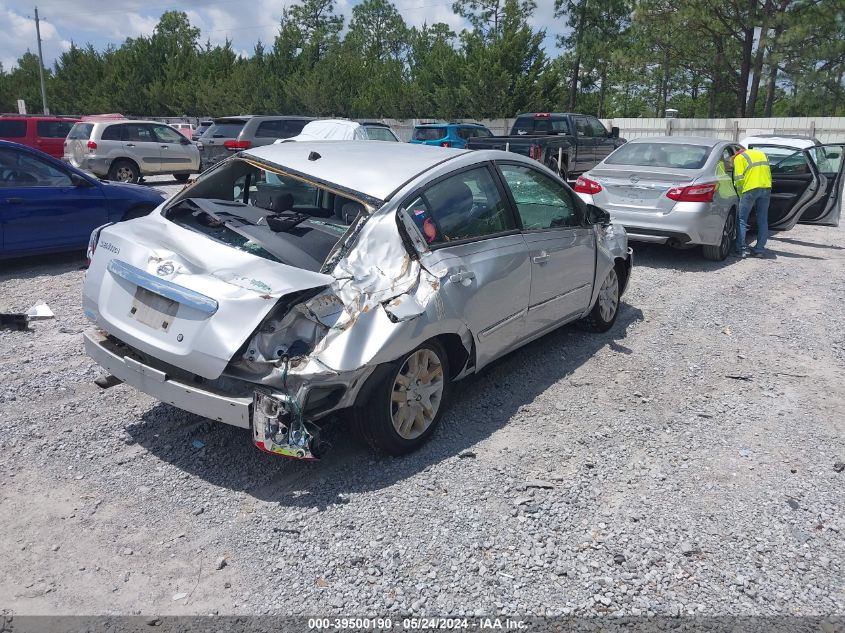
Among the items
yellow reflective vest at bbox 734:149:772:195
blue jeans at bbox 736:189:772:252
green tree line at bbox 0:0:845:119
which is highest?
green tree line at bbox 0:0:845:119

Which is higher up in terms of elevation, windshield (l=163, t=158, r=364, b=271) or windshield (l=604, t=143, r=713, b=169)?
windshield (l=604, t=143, r=713, b=169)

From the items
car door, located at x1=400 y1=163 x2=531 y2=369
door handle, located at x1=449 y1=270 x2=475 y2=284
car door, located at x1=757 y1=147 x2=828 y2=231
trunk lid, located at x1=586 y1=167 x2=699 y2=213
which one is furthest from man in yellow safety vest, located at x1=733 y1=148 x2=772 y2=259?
door handle, located at x1=449 y1=270 x2=475 y2=284

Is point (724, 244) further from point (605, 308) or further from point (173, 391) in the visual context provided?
point (173, 391)

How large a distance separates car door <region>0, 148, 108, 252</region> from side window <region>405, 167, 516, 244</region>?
5.77 m

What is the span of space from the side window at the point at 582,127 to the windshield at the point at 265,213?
47.4 ft

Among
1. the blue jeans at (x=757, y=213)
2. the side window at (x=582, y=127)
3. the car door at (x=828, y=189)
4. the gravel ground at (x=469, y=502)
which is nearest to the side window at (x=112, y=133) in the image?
the side window at (x=582, y=127)

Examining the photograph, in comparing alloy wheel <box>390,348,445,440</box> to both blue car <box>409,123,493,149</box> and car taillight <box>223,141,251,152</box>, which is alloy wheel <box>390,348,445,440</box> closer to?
A: car taillight <box>223,141,251,152</box>

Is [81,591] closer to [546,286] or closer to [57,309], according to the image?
[546,286]

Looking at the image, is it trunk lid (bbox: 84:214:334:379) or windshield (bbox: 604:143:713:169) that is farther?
windshield (bbox: 604:143:713:169)

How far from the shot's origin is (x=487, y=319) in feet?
14.3

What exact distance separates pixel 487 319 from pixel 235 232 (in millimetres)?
1584

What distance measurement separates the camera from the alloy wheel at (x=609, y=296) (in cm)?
621

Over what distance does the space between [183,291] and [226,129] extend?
16.6m

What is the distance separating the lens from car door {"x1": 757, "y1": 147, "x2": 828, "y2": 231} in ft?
36.0
